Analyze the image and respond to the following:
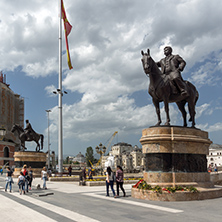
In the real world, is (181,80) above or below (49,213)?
above

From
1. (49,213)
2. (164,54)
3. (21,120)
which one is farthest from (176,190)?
(21,120)

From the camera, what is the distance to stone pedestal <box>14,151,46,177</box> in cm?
3350

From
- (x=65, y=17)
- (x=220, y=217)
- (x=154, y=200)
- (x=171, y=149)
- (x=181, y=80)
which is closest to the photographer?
(x=220, y=217)

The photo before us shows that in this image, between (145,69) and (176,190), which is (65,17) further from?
(176,190)

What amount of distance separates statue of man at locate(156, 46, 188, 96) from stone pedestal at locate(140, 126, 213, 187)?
215cm

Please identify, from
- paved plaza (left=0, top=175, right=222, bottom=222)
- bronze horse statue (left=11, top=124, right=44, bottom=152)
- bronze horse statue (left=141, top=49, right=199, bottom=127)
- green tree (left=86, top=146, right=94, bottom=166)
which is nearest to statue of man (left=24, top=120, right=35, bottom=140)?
A: bronze horse statue (left=11, top=124, right=44, bottom=152)

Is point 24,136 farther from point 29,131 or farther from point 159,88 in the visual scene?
point 159,88

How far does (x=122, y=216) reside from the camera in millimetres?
8398

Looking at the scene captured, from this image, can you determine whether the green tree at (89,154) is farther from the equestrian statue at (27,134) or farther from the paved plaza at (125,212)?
the paved plaza at (125,212)

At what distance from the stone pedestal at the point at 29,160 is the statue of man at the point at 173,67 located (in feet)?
79.7

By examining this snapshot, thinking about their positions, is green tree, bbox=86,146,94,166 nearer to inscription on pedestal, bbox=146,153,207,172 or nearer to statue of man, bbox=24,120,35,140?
statue of man, bbox=24,120,35,140

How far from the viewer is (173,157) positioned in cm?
1221

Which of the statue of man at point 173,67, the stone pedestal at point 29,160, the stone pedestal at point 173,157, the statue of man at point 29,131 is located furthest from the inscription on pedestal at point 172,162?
the stone pedestal at point 29,160

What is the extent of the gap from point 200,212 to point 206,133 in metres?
5.83
